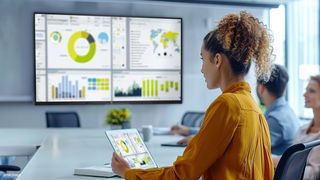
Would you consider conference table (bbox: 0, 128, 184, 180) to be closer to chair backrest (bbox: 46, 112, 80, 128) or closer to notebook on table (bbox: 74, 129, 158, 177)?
notebook on table (bbox: 74, 129, 158, 177)

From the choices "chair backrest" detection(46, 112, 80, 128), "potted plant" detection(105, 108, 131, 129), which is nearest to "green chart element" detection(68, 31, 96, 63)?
"chair backrest" detection(46, 112, 80, 128)

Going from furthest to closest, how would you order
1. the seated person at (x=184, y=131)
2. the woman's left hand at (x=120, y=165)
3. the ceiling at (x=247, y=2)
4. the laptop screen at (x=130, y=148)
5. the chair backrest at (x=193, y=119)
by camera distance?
1. the ceiling at (x=247, y=2)
2. the chair backrest at (x=193, y=119)
3. the seated person at (x=184, y=131)
4. the laptop screen at (x=130, y=148)
5. the woman's left hand at (x=120, y=165)

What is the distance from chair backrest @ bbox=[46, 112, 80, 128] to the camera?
237 inches

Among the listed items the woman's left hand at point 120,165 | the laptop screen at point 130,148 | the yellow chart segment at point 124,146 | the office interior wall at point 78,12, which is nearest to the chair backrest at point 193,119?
the office interior wall at point 78,12

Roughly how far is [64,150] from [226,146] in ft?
5.09

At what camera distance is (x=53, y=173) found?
2.08m

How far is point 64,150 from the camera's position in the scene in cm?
288

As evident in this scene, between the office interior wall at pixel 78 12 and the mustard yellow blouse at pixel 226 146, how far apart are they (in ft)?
15.5

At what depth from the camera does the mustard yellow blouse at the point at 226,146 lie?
1525 mm

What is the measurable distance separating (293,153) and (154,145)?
1709mm

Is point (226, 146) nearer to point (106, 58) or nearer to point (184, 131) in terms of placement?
point (184, 131)

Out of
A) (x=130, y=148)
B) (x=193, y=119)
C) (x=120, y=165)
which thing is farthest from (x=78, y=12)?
(x=120, y=165)

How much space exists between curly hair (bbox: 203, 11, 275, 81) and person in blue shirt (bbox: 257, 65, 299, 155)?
1403 millimetres

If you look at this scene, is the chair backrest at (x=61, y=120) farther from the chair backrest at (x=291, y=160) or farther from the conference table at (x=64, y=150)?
the chair backrest at (x=291, y=160)
